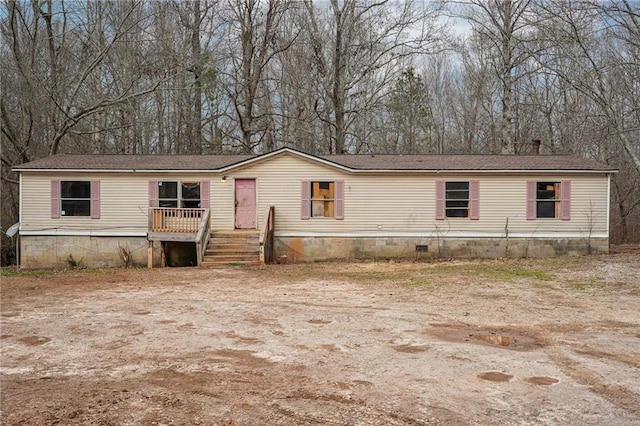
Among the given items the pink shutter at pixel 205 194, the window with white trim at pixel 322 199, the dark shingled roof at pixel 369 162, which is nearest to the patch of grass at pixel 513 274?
the dark shingled roof at pixel 369 162

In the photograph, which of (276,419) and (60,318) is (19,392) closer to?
(276,419)

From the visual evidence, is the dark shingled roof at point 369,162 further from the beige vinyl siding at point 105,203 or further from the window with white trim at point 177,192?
the window with white trim at point 177,192

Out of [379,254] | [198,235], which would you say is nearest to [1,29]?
[198,235]

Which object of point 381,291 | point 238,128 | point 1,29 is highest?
point 1,29

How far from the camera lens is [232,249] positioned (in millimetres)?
16297

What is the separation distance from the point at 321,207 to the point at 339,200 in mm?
689

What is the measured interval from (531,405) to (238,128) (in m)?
26.8

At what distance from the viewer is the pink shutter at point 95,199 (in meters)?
17.7

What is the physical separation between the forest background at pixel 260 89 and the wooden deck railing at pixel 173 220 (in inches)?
239

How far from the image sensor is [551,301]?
9.88 m

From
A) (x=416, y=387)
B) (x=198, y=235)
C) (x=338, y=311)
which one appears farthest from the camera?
(x=198, y=235)

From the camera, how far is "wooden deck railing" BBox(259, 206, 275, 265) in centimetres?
1576

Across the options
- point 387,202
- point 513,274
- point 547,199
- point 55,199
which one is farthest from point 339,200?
point 55,199

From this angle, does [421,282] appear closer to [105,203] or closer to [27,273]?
[105,203]
